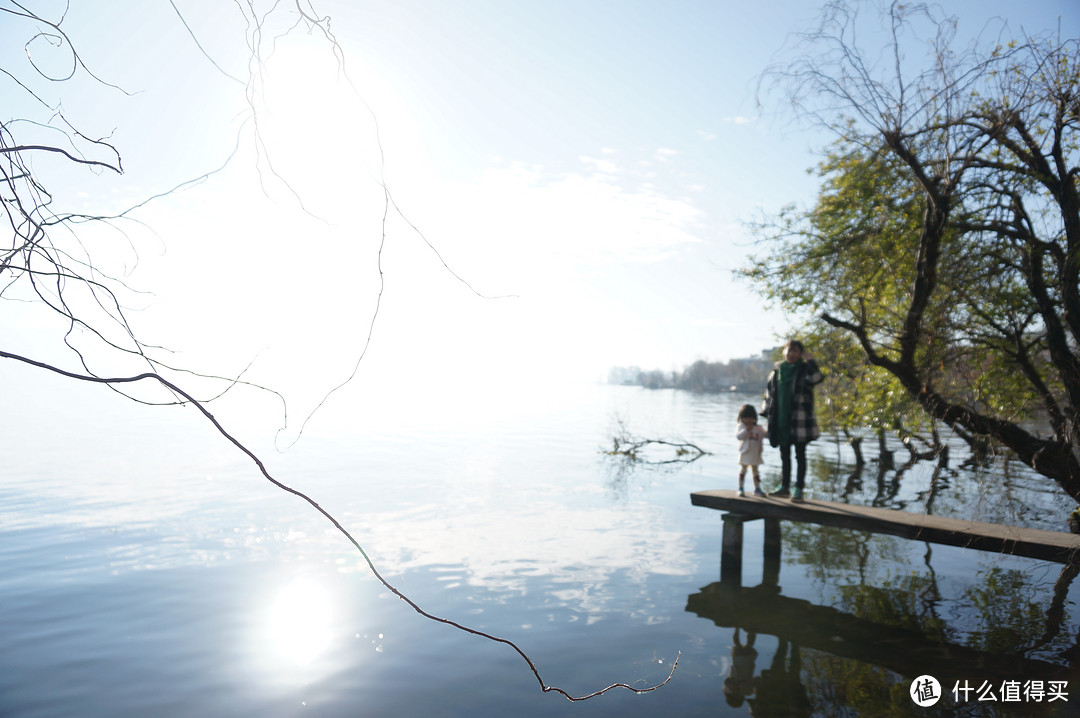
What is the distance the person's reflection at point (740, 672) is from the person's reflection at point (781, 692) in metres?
0.11

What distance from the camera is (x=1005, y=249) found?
30.6 feet

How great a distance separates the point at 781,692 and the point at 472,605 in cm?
Answer: 428

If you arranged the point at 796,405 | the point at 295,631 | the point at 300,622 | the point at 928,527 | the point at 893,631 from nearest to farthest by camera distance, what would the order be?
the point at 928,527 < the point at 893,631 < the point at 295,631 < the point at 300,622 < the point at 796,405

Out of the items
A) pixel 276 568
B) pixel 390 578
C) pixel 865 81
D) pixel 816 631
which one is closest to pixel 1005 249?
pixel 865 81

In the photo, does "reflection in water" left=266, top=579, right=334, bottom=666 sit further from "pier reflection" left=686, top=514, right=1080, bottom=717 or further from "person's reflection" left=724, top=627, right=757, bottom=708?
"pier reflection" left=686, top=514, right=1080, bottom=717

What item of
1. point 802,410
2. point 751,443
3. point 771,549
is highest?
point 802,410

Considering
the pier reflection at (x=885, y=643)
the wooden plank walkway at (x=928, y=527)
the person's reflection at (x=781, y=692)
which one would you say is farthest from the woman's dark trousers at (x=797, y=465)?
the person's reflection at (x=781, y=692)

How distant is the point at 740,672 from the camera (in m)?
7.24

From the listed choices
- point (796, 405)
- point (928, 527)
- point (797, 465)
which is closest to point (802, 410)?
point (796, 405)

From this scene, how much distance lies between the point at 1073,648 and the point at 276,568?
36.6 feet

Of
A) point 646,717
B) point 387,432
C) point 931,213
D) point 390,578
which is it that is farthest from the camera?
point 387,432

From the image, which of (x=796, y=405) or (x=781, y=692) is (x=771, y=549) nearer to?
(x=796, y=405)

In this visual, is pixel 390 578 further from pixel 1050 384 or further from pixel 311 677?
pixel 1050 384

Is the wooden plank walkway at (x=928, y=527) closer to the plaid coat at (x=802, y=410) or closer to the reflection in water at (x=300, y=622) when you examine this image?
the plaid coat at (x=802, y=410)
